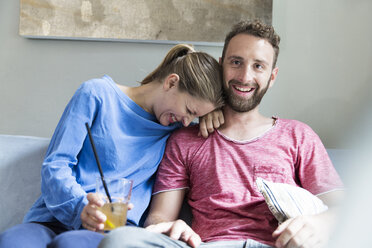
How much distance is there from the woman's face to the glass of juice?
1.37 feet

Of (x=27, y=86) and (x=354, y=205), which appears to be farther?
(x=27, y=86)

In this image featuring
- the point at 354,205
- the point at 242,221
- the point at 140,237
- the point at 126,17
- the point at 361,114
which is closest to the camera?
the point at 354,205

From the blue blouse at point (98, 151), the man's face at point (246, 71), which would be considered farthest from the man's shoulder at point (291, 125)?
the blue blouse at point (98, 151)

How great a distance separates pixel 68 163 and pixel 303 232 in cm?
76

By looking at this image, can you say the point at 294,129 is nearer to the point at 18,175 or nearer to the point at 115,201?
the point at 115,201

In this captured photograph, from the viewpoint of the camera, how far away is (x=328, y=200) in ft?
4.30

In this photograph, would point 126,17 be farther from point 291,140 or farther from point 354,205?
point 354,205

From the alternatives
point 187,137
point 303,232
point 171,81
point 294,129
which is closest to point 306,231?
point 303,232

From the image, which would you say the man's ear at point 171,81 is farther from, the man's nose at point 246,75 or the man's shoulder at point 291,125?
the man's shoulder at point 291,125

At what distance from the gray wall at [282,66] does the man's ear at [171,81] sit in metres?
0.46

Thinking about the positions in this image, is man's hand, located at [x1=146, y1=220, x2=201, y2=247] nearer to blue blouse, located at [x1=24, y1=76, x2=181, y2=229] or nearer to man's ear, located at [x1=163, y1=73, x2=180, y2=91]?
blue blouse, located at [x1=24, y1=76, x2=181, y2=229]

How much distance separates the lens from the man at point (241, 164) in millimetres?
1310

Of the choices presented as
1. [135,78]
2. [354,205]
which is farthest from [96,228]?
[135,78]

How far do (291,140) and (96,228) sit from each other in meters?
0.77
